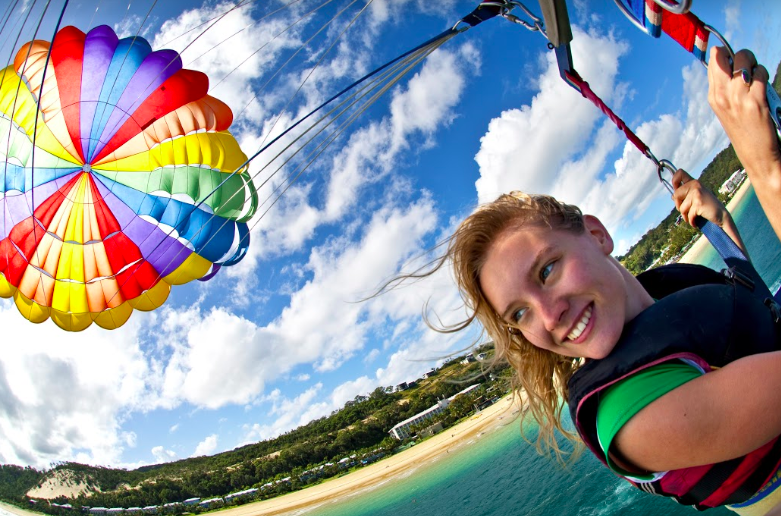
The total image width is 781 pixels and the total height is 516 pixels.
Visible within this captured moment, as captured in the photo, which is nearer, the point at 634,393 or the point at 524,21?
the point at 634,393

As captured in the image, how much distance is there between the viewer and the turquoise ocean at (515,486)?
20.9 meters

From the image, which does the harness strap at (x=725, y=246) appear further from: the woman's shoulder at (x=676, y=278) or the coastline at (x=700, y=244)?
the coastline at (x=700, y=244)

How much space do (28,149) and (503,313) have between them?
365 inches

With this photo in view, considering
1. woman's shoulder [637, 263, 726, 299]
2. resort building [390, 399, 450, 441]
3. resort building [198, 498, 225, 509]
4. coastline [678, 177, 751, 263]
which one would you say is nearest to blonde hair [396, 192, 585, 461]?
woman's shoulder [637, 263, 726, 299]

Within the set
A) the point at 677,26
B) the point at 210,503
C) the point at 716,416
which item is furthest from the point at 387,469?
the point at 677,26

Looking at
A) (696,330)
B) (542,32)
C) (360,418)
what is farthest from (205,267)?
(360,418)

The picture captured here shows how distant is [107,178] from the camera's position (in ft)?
27.9

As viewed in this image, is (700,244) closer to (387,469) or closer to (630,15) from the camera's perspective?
(387,469)

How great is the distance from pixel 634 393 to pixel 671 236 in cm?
7883

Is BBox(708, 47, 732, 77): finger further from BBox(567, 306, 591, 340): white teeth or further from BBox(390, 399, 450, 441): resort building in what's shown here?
BBox(390, 399, 450, 441): resort building

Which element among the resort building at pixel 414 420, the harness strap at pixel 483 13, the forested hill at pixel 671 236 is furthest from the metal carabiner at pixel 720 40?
the resort building at pixel 414 420

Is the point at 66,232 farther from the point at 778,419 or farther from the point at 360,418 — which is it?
the point at 360,418

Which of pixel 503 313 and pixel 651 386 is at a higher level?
pixel 503 313

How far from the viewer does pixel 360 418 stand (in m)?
92.0
